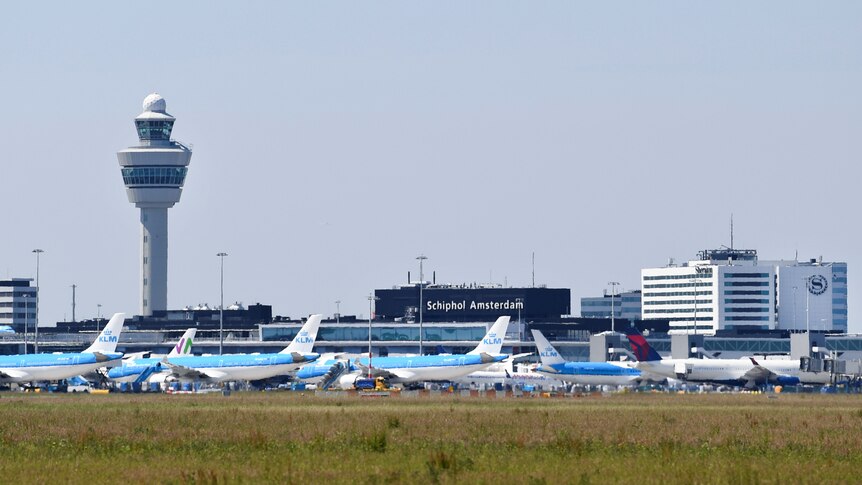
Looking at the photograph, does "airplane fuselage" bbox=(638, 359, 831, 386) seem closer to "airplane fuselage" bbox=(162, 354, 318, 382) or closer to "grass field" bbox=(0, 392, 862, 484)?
"airplane fuselage" bbox=(162, 354, 318, 382)

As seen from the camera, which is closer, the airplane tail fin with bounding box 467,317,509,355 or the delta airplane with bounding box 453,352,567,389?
the delta airplane with bounding box 453,352,567,389

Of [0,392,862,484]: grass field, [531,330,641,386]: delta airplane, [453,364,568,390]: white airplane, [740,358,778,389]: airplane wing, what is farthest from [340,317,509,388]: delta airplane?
[0,392,862,484]: grass field

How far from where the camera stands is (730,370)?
17250 cm

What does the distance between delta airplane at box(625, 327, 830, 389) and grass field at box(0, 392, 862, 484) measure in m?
64.9

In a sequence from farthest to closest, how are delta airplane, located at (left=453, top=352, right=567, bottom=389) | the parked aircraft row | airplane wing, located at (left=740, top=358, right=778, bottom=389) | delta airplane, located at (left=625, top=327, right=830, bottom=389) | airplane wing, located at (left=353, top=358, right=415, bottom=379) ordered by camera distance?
delta airplane, located at (left=625, top=327, right=830, bottom=389), delta airplane, located at (left=453, top=352, right=567, bottom=389), airplane wing, located at (left=740, top=358, right=778, bottom=389), airplane wing, located at (left=353, top=358, right=415, bottom=379), the parked aircraft row

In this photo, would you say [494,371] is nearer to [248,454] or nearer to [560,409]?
[560,409]

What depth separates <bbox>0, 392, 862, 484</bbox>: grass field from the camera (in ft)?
170

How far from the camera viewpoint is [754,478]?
49031mm

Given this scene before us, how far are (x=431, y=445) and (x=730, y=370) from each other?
112m

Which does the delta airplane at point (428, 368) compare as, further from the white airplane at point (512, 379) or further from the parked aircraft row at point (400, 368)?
the white airplane at point (512, 379)

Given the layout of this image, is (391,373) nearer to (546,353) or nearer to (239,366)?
(239,366)

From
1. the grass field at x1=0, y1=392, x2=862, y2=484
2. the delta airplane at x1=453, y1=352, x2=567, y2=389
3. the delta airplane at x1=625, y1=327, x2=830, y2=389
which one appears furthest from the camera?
the delta airplane at x1=625, y1=327, x2=830, y2=389

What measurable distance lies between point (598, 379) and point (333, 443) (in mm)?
106300

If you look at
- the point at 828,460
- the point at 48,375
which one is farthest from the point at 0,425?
the point at 48,375
